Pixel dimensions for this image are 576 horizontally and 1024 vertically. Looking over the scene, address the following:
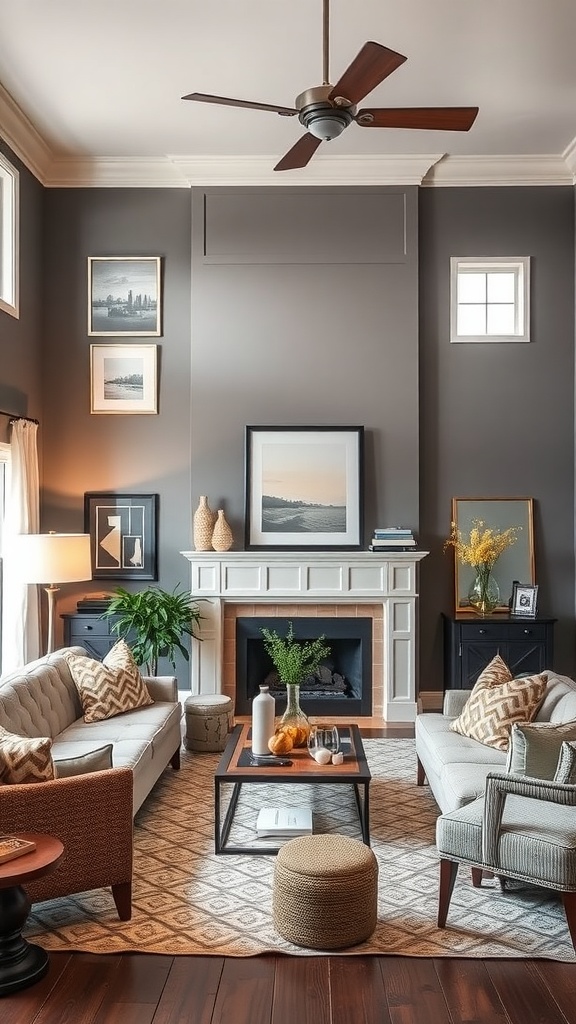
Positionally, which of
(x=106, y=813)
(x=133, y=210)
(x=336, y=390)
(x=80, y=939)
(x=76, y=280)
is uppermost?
(x=133, y=210)

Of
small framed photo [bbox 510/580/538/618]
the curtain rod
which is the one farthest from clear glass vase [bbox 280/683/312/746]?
the curtain rod

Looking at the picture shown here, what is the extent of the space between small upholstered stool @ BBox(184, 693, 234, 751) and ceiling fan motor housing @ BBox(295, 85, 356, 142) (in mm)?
3510

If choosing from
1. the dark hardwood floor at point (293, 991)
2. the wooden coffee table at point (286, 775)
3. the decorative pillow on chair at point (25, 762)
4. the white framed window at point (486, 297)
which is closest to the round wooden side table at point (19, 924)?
the dark hardwood floor at point (293, 991)

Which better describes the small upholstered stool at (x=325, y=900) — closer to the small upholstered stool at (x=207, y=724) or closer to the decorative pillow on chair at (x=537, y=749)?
the decorative pillow on chair at (x=537, y=749)

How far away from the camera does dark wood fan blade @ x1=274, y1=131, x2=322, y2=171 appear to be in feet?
13.5

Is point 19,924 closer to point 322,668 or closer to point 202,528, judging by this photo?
point 202,528

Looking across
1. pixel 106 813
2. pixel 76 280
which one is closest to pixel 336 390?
pixel 76 280

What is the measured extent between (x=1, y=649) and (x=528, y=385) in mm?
4398

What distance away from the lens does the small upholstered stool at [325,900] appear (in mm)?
3088

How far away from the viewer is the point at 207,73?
17.9ft

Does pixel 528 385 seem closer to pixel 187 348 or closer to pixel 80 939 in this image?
pixel 187 348

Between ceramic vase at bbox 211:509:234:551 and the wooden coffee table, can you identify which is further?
ceramic vase at bbox 211:509:234:551

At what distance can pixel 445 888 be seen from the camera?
3.26m

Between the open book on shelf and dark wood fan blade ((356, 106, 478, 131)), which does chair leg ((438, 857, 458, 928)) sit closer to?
the open book on shelf
